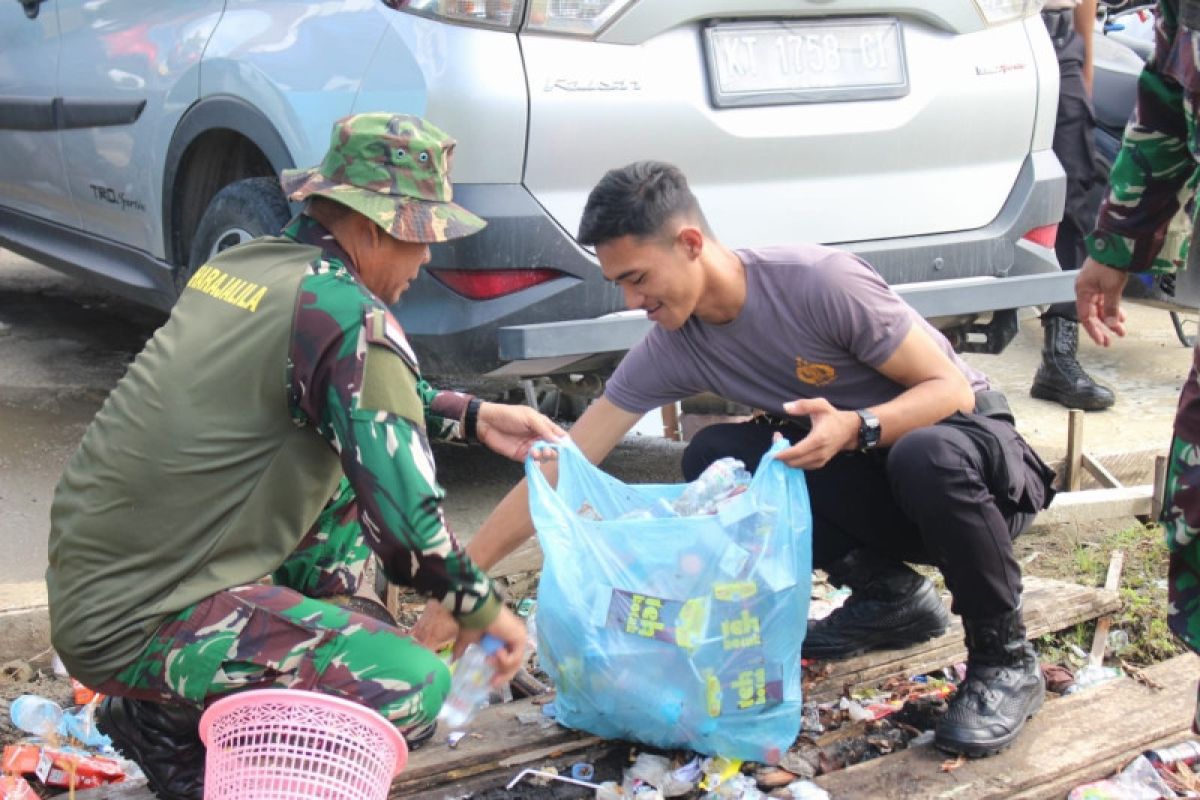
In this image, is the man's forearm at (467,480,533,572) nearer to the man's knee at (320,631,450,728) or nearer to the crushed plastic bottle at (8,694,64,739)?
the man's knee at (320,631,450,728)

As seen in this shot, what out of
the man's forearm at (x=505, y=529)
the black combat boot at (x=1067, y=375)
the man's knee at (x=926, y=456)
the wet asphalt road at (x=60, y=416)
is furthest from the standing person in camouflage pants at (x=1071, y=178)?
the man's forearm at (x=505, y=529)

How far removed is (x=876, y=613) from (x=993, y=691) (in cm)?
40

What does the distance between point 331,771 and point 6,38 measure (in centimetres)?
444

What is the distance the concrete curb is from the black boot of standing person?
404 cm

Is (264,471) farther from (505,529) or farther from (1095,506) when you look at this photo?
(1095,506)

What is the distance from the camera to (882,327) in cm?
300

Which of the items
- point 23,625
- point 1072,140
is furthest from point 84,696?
point 1072,140

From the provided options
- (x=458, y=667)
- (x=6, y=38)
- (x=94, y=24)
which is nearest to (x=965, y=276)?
(x=458, y=667)

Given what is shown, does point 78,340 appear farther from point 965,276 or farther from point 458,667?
Result: point 458,667

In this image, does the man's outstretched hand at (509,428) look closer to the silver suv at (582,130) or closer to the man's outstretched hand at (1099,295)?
the silver suv at (582,130)

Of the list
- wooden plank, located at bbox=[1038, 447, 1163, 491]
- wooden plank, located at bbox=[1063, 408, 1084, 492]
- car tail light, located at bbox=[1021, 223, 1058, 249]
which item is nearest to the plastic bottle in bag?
car tail light, located at bbox=[1021, 223, 1058, 249]

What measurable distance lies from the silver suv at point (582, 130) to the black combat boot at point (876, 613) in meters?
0.92

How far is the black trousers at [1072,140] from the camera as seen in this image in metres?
5.73

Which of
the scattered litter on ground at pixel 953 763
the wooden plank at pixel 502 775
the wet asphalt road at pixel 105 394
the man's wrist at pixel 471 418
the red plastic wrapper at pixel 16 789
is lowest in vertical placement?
the wet asphalt road at pixel 105 394
